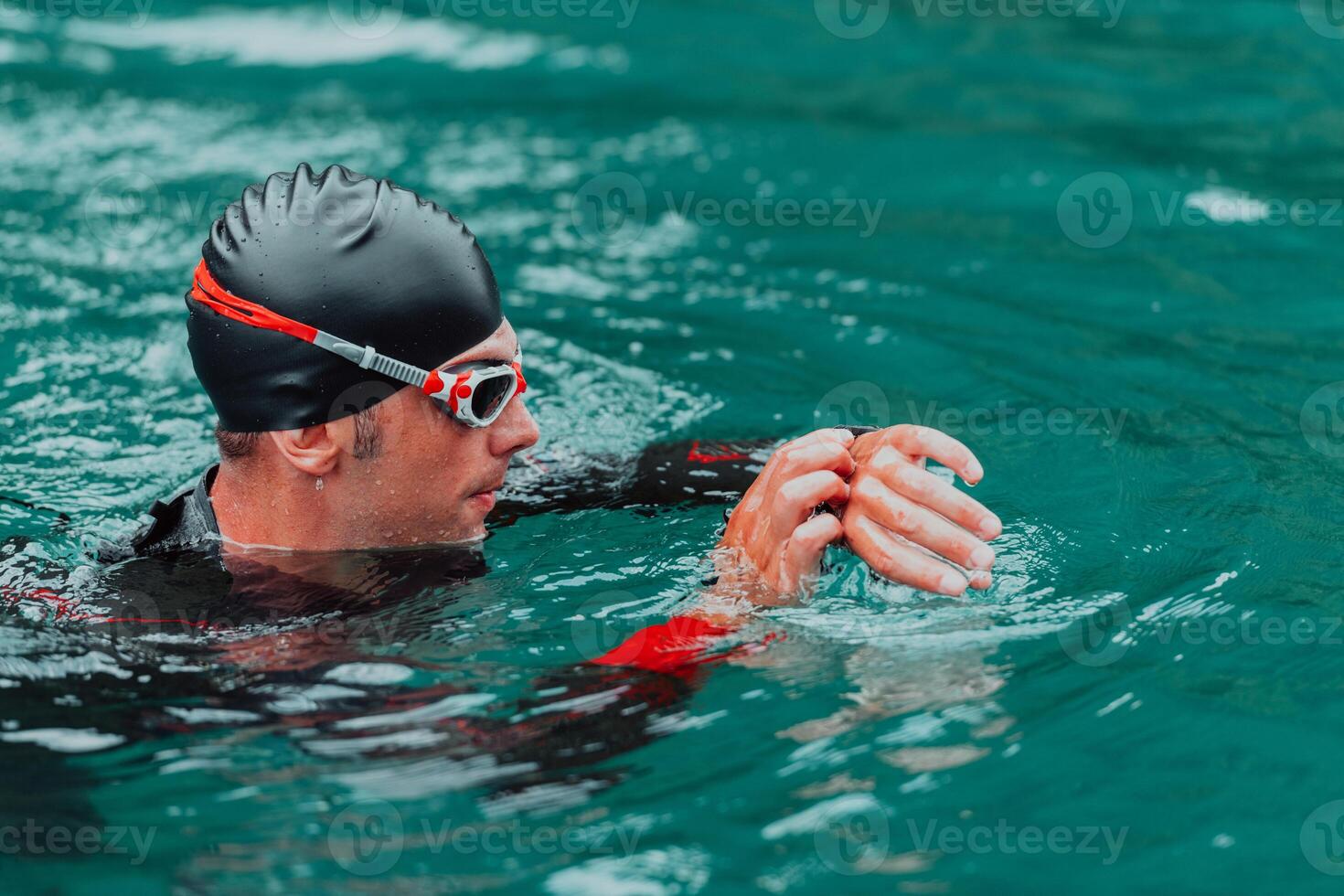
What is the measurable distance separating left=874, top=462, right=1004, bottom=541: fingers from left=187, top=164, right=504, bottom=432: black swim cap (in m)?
1.41

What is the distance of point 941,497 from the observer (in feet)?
12.1

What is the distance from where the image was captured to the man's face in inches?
174

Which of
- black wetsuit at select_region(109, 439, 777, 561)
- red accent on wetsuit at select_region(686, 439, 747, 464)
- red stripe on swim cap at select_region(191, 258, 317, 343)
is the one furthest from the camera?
red accent on wetsuit at select_region(686, 439, 747, 464)

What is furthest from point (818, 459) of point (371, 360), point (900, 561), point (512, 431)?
point (371, 360)

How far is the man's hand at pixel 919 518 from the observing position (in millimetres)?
3662

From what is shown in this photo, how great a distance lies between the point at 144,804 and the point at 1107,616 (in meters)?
2.78

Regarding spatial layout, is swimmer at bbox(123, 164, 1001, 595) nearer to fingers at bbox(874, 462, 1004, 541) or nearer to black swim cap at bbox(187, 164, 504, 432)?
black swim cap at bbox(187, 164, 504, 432)

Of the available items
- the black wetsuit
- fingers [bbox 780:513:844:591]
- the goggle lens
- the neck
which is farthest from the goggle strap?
fingers [bbox 780:513:844:591]

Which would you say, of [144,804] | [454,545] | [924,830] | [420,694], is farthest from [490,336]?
[924,830]

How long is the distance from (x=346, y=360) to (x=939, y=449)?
177 cm

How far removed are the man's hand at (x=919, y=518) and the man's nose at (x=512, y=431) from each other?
1145 mm

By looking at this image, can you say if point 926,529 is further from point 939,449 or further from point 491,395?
point 491,395

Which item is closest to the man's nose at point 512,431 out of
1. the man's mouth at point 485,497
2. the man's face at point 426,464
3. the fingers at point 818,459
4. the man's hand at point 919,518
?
the man's face at point 426,464

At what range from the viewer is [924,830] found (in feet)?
11.7
